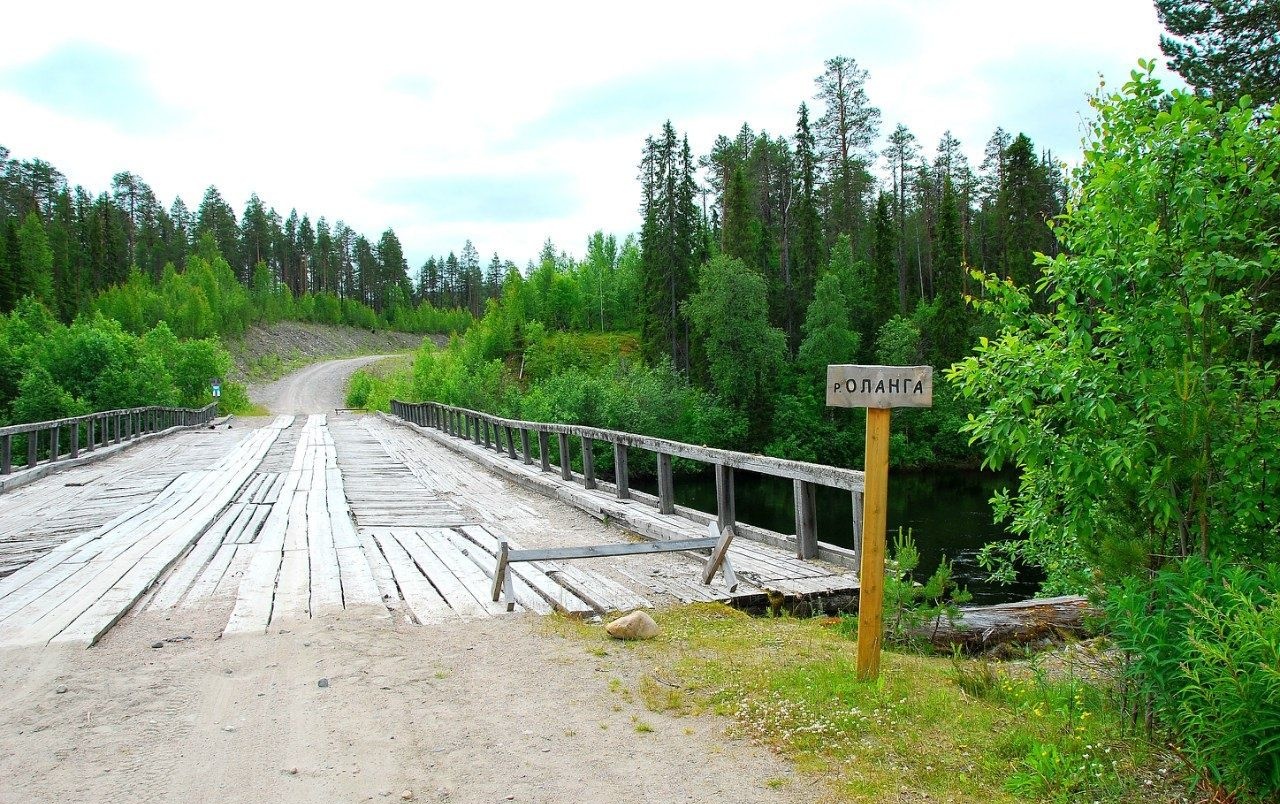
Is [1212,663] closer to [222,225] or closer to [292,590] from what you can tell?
[292,590]

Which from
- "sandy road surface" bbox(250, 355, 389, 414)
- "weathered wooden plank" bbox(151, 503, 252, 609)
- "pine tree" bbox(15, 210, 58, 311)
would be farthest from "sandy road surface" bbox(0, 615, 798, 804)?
"pine tree" bbox(15, 210, 58, 311)

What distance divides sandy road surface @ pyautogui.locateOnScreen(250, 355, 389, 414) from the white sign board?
177ft

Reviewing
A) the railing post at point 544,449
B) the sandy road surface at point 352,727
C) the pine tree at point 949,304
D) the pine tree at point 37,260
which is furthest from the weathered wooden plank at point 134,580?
the pine tree at point 37,260

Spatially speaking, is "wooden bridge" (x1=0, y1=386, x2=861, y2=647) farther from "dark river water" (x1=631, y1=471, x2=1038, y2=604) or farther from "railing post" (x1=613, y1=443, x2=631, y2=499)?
"dark river water" (x1=631, y1=471, x2=1038, y2=604)

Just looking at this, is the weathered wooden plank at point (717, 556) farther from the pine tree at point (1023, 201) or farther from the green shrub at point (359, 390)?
the green shrub at point (359, 390)

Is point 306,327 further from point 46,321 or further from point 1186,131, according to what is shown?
point 1186,131

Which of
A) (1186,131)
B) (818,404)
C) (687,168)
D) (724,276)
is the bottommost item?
(818,404)

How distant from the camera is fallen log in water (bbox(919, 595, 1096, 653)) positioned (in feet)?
18.4

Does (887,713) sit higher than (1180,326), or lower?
lower

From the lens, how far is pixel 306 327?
94.7m

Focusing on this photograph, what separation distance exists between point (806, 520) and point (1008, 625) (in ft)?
5.44

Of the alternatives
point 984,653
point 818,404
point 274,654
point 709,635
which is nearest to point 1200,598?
point 709,635

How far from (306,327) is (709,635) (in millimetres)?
98659

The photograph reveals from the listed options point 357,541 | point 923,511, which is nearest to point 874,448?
point 357,541
